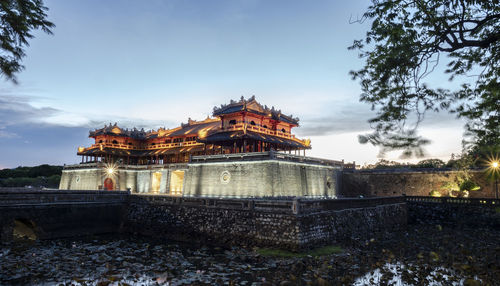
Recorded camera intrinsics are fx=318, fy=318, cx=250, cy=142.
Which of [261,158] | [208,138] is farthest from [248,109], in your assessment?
[261,158]

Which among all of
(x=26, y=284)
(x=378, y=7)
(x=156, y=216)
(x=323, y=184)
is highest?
(x=378, y=7)

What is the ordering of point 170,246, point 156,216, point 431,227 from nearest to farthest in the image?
point 170,246
point 156,216
point 431,227

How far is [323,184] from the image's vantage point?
32562 mm

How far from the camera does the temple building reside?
2775 centimetres

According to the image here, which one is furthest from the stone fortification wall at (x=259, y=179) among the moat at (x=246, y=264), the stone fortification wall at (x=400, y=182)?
the moat at (x=246, y=264)

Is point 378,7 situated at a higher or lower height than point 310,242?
higher

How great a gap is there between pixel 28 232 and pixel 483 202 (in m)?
34.7

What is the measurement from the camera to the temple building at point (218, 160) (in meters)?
27.8

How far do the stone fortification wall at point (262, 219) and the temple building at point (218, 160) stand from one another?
6.15 m

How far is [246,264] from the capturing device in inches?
610

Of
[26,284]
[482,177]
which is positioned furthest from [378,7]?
[482,177]

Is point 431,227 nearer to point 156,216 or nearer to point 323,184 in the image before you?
point 323,184

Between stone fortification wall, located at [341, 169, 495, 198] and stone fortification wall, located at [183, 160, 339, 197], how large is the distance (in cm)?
289

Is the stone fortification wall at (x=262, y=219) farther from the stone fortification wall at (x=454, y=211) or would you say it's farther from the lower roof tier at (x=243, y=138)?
the lower roof tier at (x=243, y=138)
